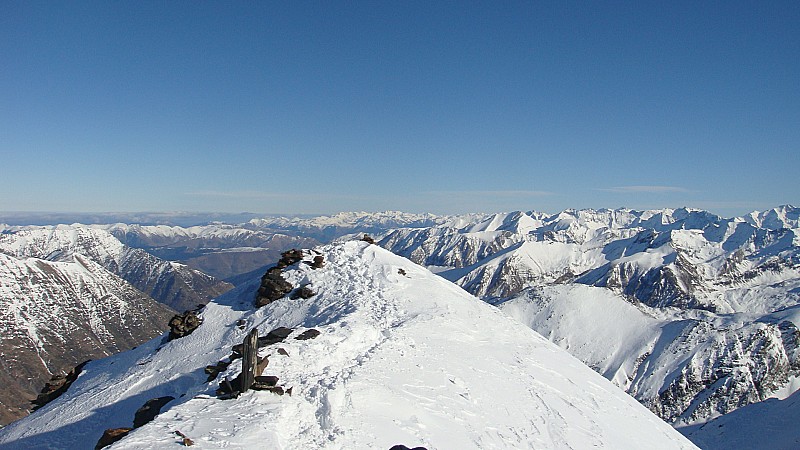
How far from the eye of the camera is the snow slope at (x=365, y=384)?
15539mm

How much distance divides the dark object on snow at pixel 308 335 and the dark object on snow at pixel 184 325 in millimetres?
14650

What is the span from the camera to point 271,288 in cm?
3753

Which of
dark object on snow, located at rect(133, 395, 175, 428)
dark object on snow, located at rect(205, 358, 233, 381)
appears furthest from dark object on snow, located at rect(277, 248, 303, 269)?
dark object on snow, located at rect(133, 395, 175, 428)

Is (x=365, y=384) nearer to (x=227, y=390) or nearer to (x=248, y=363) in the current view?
(x=248, y=363)

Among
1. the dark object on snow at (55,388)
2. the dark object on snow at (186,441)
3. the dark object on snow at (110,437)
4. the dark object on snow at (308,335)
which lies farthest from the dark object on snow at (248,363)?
the dark object on snow at (55,388)

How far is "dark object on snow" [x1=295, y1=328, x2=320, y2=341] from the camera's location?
78.4 feet

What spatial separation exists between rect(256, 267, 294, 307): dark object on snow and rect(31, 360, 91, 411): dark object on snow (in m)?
16.0

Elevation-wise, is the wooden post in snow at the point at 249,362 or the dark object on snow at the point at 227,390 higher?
the wooden post in snow at the point at 249,362

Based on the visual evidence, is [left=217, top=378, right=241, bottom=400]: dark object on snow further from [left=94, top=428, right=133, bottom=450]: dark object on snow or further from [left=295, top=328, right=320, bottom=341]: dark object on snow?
[left=295, top=328, right=320, bottom=341]: dark object on snow

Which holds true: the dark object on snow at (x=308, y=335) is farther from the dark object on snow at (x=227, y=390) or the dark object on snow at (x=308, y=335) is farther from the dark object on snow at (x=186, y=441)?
the dark object on snow at (x=186, y=441)

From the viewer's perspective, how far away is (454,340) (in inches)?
1133

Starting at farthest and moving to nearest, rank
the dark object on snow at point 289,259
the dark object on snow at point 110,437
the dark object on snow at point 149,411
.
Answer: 1. the dark object on snow at point 289,259
2. the dark object on snow at point 149,411
3. the dark object on snow at point 110,437

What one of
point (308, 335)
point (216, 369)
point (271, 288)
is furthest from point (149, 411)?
point (271, 288)

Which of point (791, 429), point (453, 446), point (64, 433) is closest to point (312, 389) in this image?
point (453, 446)
